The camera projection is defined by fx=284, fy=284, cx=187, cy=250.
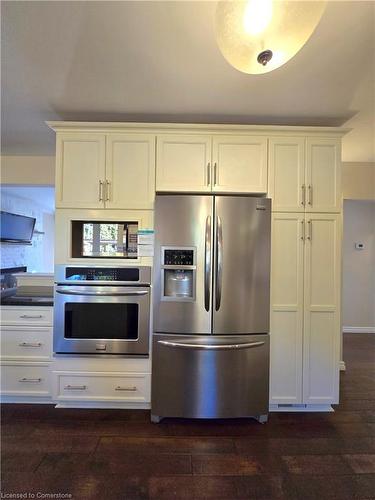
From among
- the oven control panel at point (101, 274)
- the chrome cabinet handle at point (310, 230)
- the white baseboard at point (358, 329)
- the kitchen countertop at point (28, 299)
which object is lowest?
the white baseboard at point (358, 329)

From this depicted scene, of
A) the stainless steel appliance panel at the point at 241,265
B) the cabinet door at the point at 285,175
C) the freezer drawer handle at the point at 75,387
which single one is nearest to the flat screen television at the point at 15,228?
the freezer drawer handle at the point at 75,387

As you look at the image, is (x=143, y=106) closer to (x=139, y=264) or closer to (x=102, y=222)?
(x=102, y=222)

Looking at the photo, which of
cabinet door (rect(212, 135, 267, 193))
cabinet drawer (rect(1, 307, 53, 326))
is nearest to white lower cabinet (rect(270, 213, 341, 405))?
cabinet door (rect(212, 135, 267, 193))

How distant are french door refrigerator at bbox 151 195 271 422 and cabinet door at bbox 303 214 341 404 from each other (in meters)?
0.39

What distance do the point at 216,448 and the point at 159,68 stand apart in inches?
101

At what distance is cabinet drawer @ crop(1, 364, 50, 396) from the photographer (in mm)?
2432

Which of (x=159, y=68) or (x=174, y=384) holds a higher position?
(x=159, y=68)

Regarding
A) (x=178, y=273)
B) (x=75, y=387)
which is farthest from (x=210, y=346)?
(x=75, y=387)

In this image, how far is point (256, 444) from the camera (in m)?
2.02

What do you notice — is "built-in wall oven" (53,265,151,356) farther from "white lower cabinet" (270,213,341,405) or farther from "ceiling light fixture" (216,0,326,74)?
"ceiling light fixture" (216,0,326,74)

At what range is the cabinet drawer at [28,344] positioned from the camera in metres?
2.43

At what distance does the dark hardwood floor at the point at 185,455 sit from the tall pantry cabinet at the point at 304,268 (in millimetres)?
328

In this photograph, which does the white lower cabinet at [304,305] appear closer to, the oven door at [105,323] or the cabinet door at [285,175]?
the cabinet door at [285,175]

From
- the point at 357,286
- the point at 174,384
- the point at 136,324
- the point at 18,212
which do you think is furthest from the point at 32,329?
the point at 357,286
